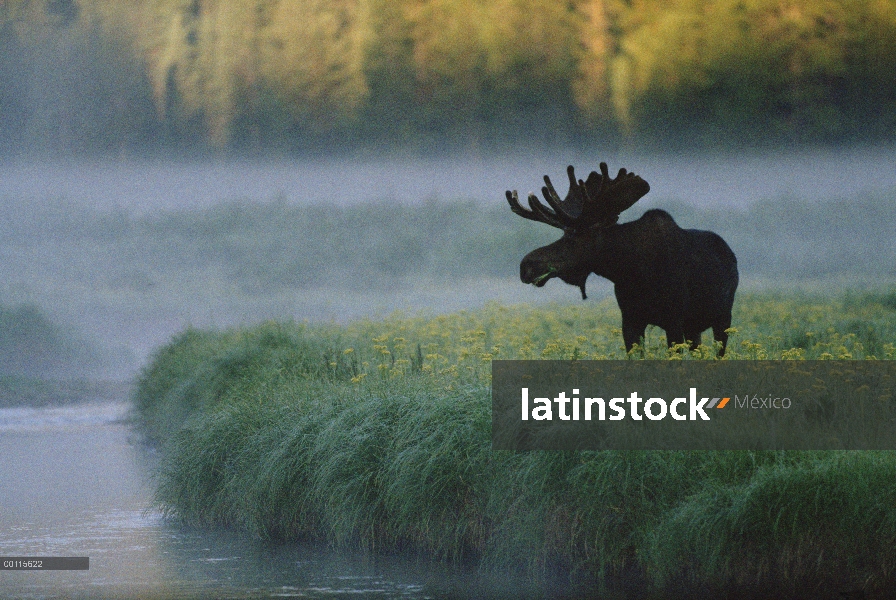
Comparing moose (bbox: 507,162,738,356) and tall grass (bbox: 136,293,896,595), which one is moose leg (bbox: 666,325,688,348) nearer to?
moose (bbox: 507,162,738,356)

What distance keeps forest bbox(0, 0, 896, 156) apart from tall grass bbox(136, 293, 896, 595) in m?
6.73

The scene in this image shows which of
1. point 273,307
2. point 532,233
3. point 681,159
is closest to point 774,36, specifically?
point 681,159

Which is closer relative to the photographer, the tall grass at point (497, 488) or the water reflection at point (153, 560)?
the tall grass at point (497, 488)

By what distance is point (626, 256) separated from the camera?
25.6ft

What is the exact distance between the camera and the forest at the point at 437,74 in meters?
16.8

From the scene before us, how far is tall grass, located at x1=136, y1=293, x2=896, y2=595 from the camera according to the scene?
6.09 m

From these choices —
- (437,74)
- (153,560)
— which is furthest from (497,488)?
(437,74)

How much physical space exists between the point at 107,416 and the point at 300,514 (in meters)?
11.5

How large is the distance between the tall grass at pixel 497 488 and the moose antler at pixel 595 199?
0.74 metres

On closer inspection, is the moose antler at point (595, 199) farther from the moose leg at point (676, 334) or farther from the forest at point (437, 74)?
the forest at point (437, 74)

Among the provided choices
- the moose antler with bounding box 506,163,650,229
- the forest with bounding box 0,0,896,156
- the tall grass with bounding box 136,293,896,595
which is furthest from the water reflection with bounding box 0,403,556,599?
the forest with bounding box 0,0,896,156

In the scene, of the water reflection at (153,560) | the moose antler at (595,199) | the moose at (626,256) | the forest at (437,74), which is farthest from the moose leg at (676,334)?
the forest at (437,74)

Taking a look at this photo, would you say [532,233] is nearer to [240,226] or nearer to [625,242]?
[240,226]

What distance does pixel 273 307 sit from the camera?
63.2ft
